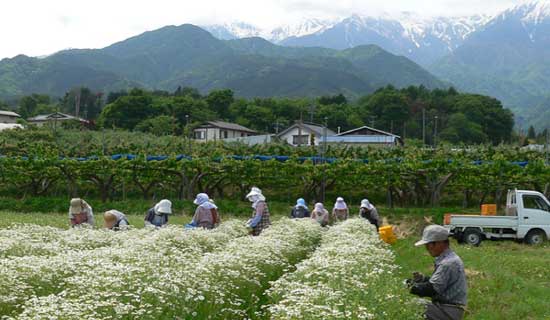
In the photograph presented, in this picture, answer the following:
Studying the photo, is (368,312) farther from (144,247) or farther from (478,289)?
(478,289)

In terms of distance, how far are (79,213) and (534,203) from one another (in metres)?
16.8

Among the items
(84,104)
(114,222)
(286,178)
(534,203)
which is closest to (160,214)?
(114,222)

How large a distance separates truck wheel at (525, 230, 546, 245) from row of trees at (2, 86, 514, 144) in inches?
2175

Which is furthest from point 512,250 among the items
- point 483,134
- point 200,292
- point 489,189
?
point 483,134

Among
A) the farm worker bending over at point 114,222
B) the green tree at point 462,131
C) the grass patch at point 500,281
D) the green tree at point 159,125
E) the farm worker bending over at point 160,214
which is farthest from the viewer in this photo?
the green tree at point 462,131

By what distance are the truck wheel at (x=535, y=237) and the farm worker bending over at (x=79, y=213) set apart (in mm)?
15854

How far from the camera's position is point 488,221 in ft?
74.1

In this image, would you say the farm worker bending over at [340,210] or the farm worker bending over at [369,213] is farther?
the farm worker bending over at [340,210]

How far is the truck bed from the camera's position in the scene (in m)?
22.5

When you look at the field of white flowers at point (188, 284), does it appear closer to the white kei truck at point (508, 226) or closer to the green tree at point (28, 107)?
the white kei truck at point (508, 226)

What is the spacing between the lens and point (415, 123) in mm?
88438

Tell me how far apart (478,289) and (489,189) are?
68.6ft

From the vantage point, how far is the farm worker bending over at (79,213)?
557 inches

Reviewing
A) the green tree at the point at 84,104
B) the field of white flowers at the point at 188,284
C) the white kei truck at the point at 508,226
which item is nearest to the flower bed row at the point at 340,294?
the field of white flowers at the point at 188,284
